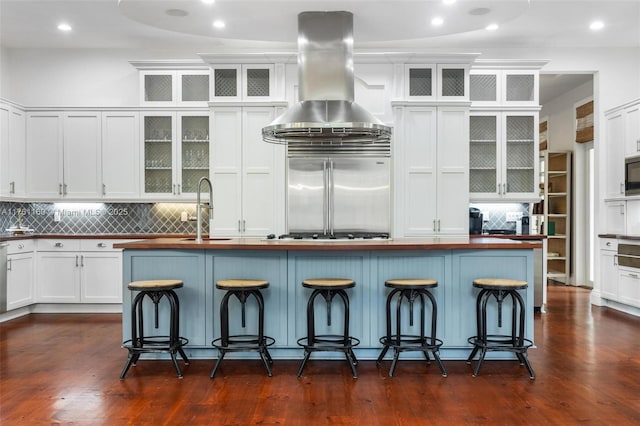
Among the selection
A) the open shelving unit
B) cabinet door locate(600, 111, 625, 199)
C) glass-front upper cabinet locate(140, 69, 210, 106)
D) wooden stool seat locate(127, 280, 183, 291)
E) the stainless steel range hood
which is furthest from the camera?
the open shelving unit

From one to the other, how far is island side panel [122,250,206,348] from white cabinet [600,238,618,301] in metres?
5.09

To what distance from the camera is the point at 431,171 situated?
6.22 meters

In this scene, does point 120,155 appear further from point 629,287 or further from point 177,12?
point 629,287

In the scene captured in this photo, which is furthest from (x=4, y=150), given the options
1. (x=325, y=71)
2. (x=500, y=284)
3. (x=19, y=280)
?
(x=500, y=284)

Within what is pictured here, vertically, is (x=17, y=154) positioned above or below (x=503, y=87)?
below

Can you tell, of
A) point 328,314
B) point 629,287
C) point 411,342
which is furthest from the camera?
point 629,287

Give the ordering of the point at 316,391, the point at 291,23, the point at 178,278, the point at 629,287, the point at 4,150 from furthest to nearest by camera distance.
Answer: the point at 629,287
the point at 4,150
the point at 291,23
the point at 178,278
the point at 316,391

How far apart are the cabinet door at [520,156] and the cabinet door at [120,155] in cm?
452

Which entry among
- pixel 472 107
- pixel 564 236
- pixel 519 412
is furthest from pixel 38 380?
pixel 564 236

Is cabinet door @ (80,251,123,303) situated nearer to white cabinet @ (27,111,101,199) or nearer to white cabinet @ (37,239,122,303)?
white cabinet @ (37,239,122,303)

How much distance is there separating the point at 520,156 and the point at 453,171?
102 cm

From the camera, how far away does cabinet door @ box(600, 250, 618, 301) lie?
21.5 feet

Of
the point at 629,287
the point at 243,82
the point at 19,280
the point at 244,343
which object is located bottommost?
the point at 244,343

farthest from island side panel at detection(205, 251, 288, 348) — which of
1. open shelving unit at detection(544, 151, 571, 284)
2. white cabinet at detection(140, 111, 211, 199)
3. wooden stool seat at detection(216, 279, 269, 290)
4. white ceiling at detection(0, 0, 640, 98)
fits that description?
open shelving unit at detection(544, 151, 571, 284)
